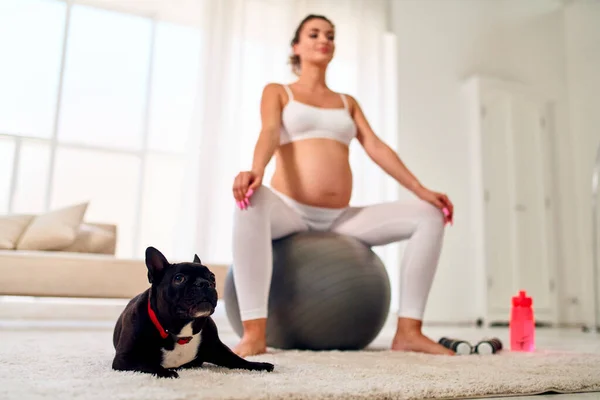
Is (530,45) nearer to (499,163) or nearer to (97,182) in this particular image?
(499,163)

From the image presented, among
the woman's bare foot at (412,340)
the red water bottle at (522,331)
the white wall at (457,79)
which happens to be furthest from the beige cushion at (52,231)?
the white wall at (457,79)

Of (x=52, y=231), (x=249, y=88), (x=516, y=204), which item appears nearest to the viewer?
(x=52, y=231)

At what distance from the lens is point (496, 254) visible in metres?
4.68

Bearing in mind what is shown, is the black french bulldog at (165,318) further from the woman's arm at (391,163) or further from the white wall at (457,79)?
the white wall at (457,79)

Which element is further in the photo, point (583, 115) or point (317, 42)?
point (583, 115)

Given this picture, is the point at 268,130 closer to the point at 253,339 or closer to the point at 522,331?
the point at 253,339

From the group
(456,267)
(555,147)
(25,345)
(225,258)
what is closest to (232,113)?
(225,258)

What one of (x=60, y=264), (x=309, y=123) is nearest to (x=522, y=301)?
(x=309, y=123)

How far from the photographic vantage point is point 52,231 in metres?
3.21

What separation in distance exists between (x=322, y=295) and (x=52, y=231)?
7.21 ft

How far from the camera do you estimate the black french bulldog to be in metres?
1.04

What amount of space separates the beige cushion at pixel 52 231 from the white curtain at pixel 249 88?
0.86 metres

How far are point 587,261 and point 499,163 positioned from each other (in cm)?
130

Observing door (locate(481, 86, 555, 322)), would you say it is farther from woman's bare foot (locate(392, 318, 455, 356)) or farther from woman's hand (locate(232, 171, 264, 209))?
woman's hand (locate(232, 171, 264, 209))
